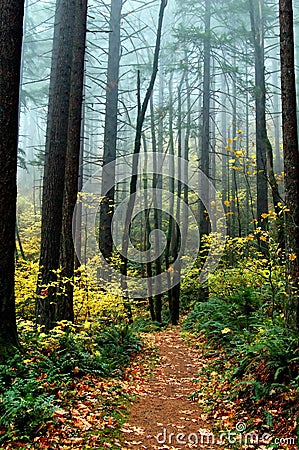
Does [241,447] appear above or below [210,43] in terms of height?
below

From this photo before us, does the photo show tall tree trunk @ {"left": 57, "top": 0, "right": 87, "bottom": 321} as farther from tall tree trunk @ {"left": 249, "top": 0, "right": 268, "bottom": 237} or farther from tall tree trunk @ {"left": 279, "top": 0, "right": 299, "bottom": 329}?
tall tree trunk @ {"left": 249, "top": 0, "right": 268, "bottom": 237}

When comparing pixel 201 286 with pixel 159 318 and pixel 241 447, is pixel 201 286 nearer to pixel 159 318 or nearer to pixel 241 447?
pixel 159 318

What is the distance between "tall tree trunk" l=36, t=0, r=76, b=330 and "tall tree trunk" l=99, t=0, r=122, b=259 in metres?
3.53

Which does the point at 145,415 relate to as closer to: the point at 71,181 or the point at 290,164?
the point at 290,164

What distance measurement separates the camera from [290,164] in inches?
240

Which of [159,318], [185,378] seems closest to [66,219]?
[185,378]

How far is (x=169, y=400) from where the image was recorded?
5977mm

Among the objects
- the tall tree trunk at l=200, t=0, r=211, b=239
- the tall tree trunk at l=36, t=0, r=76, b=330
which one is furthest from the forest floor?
the tall tree trunk at l=200, t=0, r=211, b=239

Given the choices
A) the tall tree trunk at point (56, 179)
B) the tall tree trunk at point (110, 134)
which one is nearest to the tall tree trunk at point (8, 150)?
the tall tree trunk at point (56, 179)

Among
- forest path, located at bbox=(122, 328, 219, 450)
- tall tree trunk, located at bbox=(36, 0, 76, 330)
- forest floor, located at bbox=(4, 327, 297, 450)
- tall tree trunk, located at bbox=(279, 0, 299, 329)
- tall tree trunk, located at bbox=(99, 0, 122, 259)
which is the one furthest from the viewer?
tall tree trunk, located at bbox=(99, 0, 122, 259)

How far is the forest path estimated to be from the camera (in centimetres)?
445

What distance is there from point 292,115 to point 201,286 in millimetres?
9333

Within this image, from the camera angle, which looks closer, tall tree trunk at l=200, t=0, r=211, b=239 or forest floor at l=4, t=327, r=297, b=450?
forest floor at l=4, t=327, r=297, b=450

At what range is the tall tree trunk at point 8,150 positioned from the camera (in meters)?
5.25
